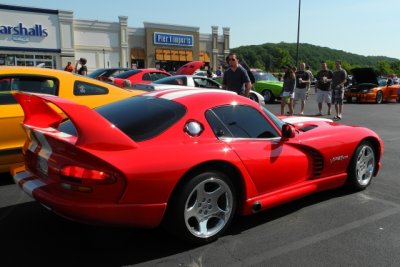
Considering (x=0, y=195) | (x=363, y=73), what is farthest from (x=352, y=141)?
(x=363, y=73)

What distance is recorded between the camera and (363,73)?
1961 cm

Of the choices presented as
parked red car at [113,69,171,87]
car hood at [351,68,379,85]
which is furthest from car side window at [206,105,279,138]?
car hood at [351,68,379,85]

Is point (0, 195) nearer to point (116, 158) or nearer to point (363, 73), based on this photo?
point (116, 158)

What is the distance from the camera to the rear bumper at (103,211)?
2.85 m

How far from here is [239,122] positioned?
12.4 ft

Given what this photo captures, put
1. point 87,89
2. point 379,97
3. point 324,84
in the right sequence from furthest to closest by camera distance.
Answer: point 379,97, point 324,84, point 87,89

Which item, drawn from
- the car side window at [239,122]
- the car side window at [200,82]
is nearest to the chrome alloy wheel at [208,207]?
the car side window at [239,122]

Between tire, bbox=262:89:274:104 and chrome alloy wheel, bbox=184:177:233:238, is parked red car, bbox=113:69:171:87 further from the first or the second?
chrome alloy wheel, bbox=184:177:233:238

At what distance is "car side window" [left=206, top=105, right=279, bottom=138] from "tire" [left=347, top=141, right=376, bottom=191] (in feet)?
4.09

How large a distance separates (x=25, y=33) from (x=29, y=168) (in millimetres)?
38214

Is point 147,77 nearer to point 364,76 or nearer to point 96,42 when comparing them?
point 364,76

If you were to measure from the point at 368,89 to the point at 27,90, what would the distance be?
17327mm

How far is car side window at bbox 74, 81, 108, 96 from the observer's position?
574 cm

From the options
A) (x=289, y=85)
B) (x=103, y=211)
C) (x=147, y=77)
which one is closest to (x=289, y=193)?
(x=103, y=211)
